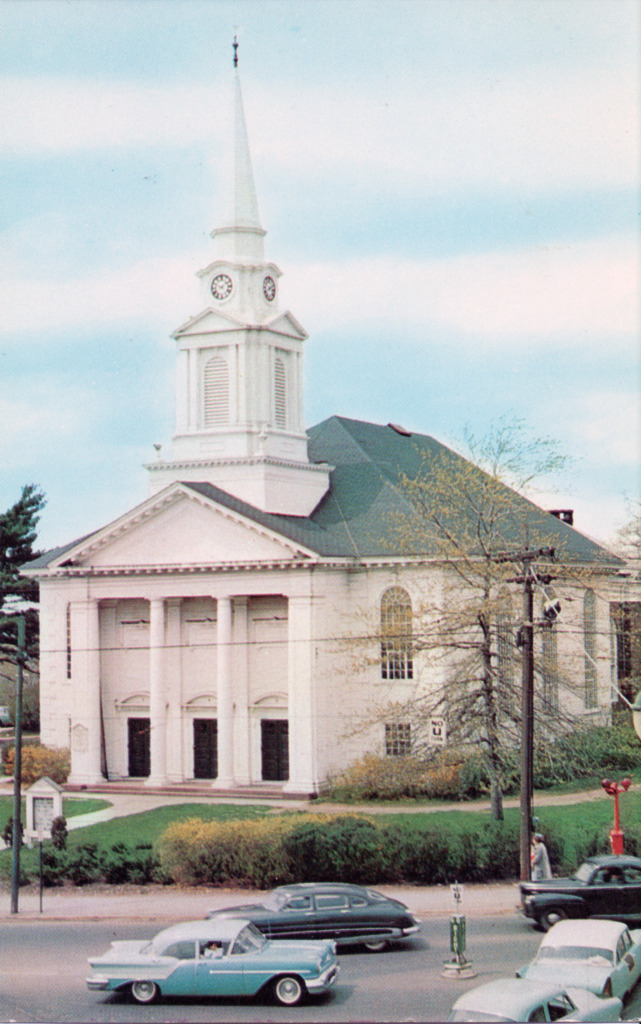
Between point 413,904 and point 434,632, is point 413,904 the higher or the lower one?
the lower one

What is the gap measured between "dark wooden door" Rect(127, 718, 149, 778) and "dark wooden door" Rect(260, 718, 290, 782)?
472 centimetres

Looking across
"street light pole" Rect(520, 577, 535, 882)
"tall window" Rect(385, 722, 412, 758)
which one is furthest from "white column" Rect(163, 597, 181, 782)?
"street light pole" Rect(520, 577, 535, 882)

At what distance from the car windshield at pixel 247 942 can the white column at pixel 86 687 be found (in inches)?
1071

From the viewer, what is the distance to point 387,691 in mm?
45094

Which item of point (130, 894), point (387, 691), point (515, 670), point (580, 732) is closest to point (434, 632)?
point (515, 670)

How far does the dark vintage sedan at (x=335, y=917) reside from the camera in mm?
23453

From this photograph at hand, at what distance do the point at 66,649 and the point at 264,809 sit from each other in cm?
1265

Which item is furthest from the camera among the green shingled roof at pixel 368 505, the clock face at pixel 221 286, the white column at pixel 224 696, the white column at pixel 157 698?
the clock face at pixel 221 286

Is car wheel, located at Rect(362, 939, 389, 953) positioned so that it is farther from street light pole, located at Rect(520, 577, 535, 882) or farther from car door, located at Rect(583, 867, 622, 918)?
street light pole, located at Rect(520, 577, 535, 882)

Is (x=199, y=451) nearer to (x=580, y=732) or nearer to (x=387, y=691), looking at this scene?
(x=387, y=691)

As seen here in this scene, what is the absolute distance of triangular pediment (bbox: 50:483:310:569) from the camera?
148ft

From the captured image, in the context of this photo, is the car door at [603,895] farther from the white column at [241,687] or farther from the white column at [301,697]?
the white column at [241,687]

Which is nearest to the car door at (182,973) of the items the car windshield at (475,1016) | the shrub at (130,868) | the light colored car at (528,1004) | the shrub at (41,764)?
the light colored car at (528,1004)

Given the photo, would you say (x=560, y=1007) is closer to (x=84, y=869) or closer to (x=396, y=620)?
(x=84, y=869)
